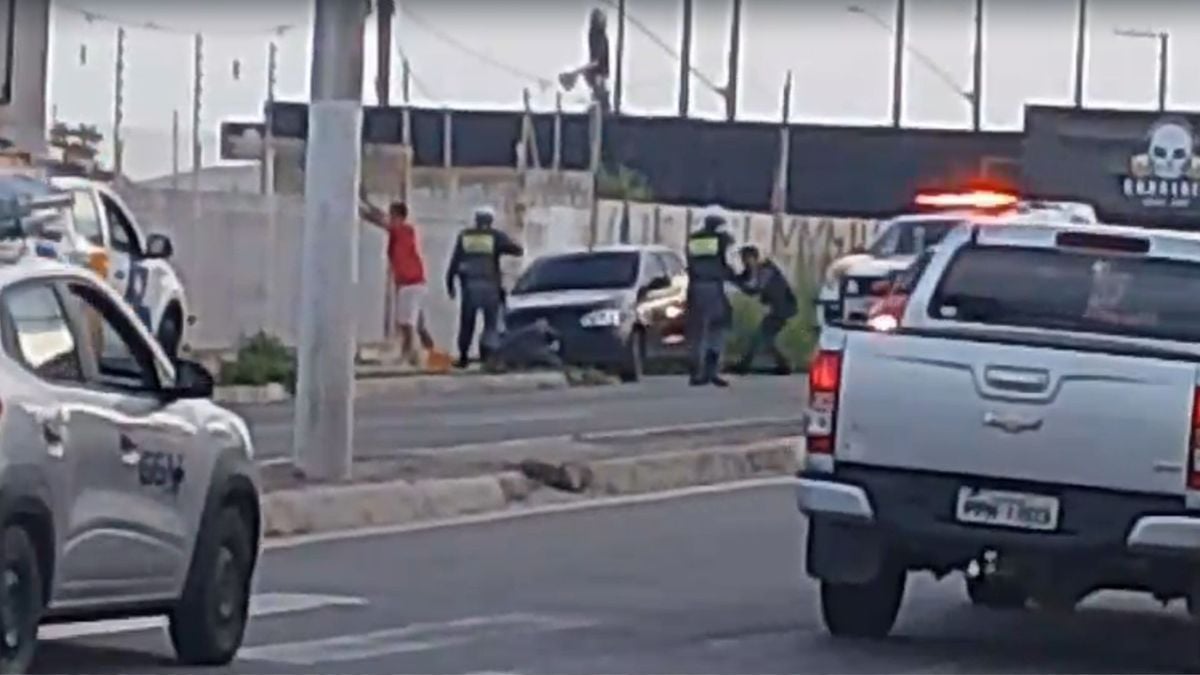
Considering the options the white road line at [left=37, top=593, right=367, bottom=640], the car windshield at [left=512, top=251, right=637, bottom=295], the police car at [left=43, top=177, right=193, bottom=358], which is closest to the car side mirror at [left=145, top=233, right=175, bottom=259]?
the police car at [left=43, top=177, right=193, bottom=358]

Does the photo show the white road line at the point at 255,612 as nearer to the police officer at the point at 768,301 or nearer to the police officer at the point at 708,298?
the police officer at the point at 708,298

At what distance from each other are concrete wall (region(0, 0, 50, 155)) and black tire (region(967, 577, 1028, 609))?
19.2m

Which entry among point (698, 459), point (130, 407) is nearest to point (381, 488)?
point (698, 459)

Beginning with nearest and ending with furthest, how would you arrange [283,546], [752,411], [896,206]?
[283,546] → [752,411] → [896,206]

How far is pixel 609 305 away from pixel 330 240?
17.5 meters

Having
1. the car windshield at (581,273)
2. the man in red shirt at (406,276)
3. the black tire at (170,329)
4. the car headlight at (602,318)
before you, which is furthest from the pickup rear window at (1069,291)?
the car windshield at (581,273)

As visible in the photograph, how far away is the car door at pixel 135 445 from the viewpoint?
1211 cm

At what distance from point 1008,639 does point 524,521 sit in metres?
5.07

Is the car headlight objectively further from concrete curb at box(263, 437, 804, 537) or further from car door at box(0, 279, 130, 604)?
car door at box(0, 279, 130, 604)

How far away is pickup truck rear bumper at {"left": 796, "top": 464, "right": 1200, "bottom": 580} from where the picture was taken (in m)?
13.4

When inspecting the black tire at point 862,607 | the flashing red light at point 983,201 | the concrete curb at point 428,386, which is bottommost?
the concrete curb at point 428,386

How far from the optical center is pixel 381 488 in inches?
757

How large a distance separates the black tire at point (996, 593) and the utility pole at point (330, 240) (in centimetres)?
491

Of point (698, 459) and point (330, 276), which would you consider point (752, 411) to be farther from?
point (330, 276)
